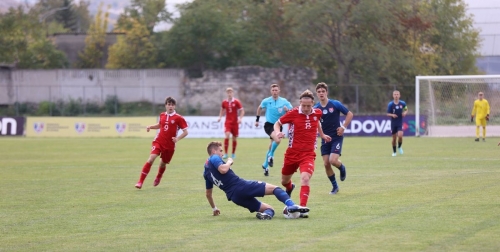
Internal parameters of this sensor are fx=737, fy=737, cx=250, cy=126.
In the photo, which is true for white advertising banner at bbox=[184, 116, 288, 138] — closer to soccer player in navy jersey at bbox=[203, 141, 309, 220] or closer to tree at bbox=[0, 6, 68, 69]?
tree at bbox=[0, 6, 68, 69]

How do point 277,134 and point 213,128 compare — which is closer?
point 277,134

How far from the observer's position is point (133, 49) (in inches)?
2389

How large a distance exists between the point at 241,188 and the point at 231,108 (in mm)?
14739

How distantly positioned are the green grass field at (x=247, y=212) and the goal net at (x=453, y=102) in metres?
15.8

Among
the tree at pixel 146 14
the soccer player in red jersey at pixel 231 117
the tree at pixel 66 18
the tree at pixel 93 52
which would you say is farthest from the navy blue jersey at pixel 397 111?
the tree at pixel 66 18

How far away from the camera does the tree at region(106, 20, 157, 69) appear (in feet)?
196

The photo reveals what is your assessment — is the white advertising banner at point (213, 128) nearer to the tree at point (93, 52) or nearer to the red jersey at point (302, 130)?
the red jersey at point (302, 130)

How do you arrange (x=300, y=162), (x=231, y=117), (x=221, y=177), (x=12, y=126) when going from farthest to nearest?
(x=12, y=126) → (x=231, y=117) → (x=300, y=162) → (x=221, y=177)

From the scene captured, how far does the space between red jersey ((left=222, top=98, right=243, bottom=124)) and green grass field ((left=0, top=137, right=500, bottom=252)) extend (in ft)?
11.1

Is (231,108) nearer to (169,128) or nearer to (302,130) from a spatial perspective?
(169,128)

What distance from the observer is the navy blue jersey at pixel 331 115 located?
14.9 metres

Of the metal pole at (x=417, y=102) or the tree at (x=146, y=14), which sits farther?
the tree at (x=146, y=14)

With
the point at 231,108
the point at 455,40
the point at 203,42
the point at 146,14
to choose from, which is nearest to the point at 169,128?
the point at 231,108

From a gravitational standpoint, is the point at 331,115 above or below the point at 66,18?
below
